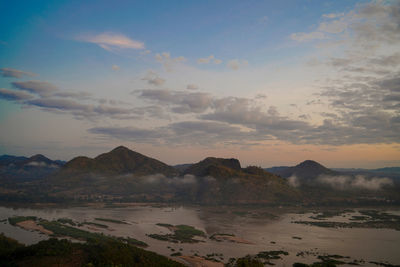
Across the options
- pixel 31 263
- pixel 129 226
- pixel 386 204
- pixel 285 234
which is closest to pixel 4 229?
pixel 129 226

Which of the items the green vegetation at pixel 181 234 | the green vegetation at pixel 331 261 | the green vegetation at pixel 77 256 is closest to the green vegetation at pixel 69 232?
the green vegetation at pixel 181 234

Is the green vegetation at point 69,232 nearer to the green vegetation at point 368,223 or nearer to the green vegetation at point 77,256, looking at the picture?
the green vegetation at point 77,256

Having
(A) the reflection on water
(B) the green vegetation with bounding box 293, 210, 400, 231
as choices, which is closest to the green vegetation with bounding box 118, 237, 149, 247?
(A) the reflection on water

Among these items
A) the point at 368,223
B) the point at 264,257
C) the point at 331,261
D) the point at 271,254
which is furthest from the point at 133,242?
the point at 368,223

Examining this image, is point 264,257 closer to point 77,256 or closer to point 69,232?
point 77,256

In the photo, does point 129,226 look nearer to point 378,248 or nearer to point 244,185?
point 378,248

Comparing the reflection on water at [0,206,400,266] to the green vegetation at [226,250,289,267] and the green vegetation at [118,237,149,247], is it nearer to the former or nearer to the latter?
the green vegetation at [226,250,289,267]

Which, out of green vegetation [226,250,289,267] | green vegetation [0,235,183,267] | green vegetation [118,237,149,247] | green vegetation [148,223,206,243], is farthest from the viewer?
green vegetation [148,223,206,243]
